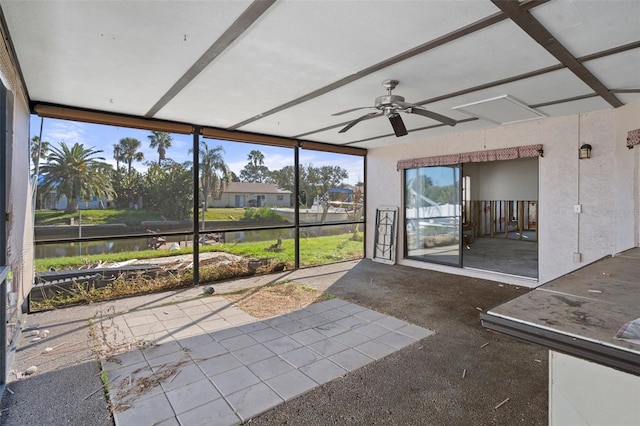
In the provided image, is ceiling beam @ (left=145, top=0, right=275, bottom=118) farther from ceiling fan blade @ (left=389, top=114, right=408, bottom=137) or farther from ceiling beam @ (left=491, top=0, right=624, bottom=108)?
ceiling fan blade @ (left=389, top=114, right=408, bottom=137)

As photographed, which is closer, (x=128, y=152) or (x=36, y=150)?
(x=36, y=150)

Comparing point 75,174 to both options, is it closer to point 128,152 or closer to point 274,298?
point 128,152

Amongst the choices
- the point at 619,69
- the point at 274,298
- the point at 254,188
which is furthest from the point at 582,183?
the point at 254,188

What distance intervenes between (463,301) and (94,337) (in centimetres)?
427

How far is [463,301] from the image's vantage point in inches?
166

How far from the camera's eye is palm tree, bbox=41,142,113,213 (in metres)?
4.53

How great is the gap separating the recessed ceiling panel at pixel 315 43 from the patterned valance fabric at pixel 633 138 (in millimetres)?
2942

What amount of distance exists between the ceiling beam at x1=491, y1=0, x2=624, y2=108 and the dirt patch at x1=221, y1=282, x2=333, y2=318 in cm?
350

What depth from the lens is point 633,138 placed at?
3574mm

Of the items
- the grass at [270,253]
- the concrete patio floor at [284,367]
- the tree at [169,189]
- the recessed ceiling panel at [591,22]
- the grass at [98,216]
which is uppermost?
the recessed ceiling panel at [591,22]

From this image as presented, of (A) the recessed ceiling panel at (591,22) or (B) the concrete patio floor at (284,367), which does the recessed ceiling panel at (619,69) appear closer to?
(A) the recessed ceiling panel at (591,22)

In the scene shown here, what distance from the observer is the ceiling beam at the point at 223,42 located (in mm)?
1923

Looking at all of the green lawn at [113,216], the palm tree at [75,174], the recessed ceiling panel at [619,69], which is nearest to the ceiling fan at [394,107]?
the recessed ceiling panel at [619,69]

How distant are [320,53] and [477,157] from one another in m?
3.86
